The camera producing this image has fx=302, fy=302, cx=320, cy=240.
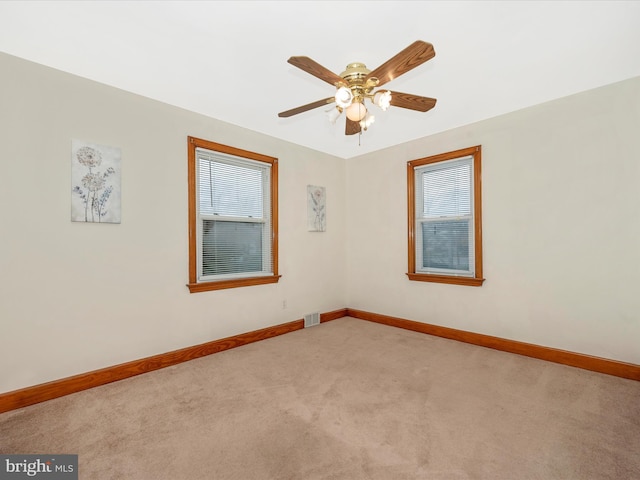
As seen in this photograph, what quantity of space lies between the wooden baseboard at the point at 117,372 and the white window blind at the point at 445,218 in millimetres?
2293

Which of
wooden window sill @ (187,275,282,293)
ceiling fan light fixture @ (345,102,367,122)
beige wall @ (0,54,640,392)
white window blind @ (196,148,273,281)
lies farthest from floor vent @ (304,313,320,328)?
ceiling fan light fixture @ (345,102,367,122)

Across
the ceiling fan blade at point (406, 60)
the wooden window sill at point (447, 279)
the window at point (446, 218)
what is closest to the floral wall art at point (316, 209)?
the window at point (446, 218)

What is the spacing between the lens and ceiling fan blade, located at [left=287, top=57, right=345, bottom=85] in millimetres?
1728

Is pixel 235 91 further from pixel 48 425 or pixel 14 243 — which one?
pixel 48 425

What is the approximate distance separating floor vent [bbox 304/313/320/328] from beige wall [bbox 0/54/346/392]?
0.80 m

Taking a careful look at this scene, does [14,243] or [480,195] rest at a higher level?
[480,195]

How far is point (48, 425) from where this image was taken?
78.7 inches

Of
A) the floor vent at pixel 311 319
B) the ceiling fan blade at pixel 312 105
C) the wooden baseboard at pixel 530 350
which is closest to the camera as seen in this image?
the ceiling fan blade at pixel 312 105

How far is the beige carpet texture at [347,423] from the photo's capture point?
1.62 meters

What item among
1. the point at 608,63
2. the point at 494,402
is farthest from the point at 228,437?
the point at 608,63

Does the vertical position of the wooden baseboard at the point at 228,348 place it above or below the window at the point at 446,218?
below

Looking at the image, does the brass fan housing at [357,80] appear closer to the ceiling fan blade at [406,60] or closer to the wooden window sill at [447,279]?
the ceiling fan blade at [406,60]

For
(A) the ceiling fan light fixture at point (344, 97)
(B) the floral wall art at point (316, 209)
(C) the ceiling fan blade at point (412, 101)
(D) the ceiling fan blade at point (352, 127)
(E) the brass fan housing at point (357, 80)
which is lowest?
(B) the floral wall art at point (316, 209)

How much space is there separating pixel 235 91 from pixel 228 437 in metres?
2.77
